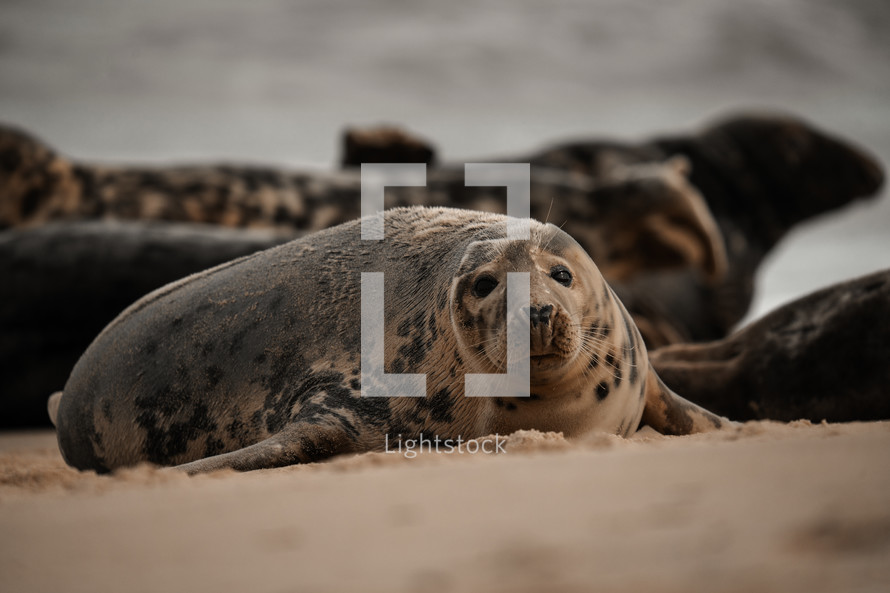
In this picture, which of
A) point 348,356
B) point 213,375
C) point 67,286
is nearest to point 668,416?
point 348,356

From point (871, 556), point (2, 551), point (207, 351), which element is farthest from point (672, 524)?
point (207, 351)

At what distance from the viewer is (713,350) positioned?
439cm

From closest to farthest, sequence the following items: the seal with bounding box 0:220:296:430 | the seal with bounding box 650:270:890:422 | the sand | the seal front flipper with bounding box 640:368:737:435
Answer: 1. the sand
2. the seal front flipper with bounding box 640:368:737:435
3. the seal with bounding box 650:270:890:422
4. the seal with bounding box 0:220:296:430

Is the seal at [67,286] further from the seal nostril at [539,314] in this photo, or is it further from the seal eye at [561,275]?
the seal nostril at [539,314]

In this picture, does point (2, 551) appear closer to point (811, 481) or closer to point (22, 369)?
point (811, 481)

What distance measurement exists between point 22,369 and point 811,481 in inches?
211

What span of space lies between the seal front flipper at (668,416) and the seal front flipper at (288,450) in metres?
1.08

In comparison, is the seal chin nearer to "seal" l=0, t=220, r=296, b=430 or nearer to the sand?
the sand

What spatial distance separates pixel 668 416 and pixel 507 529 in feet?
7.01

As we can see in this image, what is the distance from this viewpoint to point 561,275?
9.70ft

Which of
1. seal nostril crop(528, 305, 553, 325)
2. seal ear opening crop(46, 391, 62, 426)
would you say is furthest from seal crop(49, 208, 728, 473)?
seal ear opening crop(46, 391, 62, 426)

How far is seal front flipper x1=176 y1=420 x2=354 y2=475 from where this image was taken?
9.42ft

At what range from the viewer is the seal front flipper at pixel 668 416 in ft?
11.2

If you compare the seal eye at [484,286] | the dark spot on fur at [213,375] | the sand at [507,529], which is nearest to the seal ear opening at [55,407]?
the dark spot on fur at [213,375]
